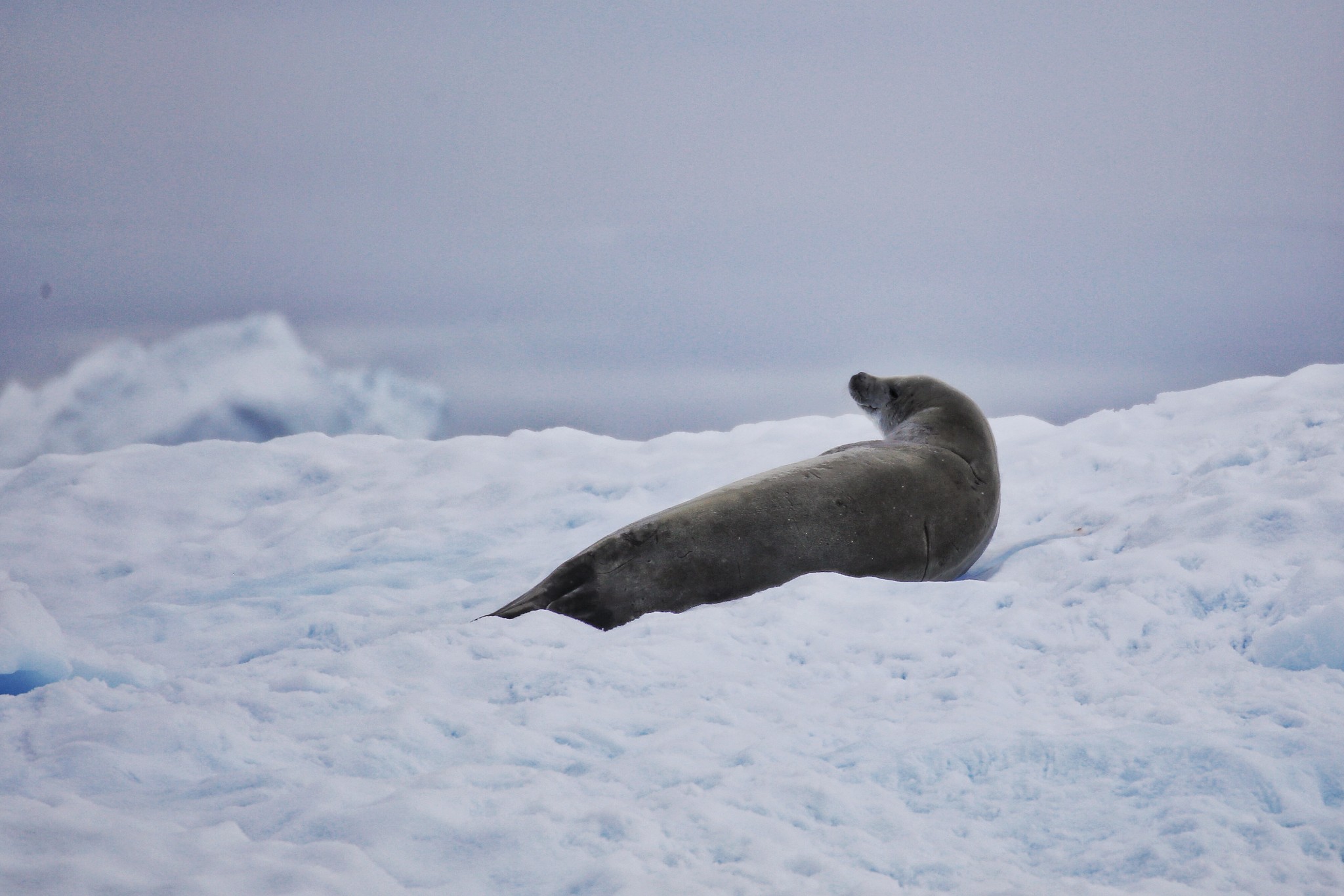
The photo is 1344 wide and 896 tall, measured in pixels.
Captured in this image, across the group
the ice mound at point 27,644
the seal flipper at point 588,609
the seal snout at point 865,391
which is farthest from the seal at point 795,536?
the ice mound at point 27,644

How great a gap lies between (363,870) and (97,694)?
1477 millimetres

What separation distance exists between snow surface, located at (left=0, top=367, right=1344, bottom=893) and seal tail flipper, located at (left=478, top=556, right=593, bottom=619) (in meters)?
0.42

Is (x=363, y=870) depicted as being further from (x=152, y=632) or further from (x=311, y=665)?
(x=152, y=632)

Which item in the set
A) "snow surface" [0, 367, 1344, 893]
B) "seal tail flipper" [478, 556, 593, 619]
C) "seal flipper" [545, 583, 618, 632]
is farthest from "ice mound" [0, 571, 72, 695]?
"seal flipper" [545, 583, 618, 632]

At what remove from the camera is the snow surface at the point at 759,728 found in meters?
1.89

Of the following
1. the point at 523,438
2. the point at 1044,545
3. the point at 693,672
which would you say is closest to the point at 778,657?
the point at 693,672

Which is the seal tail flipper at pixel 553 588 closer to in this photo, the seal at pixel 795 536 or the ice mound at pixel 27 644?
the seal at pixel 795 536

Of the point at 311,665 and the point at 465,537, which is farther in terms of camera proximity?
the point at 465,537

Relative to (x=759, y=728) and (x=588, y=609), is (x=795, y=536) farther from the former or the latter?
(x=759, y=728)

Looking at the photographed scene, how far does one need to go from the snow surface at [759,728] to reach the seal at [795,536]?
397mm

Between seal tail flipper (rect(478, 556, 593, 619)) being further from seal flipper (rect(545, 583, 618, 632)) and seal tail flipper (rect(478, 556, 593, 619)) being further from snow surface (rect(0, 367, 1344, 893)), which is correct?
snow surface (rect(0, 367, 1344, 893))

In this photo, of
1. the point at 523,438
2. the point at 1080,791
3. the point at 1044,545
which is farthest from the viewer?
the point at 523,438

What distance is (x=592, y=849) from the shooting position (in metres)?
1.93

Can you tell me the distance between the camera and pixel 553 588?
162 inches
